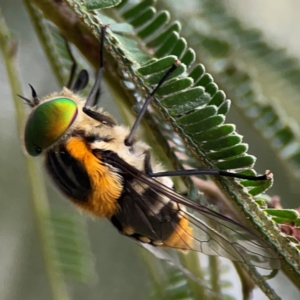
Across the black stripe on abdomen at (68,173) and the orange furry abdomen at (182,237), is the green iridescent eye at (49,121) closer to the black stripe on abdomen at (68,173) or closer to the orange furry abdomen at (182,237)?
the black stripe on abdomen at (68,173)

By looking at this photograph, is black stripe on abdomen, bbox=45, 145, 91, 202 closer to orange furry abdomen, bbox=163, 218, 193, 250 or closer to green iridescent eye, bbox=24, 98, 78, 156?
green iridescent eye, bbox=24, 98, 78, 156

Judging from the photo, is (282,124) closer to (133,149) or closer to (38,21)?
(133,149)

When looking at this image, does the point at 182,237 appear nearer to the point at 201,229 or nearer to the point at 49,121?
the point at 201,229

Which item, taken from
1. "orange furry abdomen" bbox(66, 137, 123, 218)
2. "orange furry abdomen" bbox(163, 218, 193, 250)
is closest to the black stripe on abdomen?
"orange furry abdomen" bbox(66, 137, 123, 218)

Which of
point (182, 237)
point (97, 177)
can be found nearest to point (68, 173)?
point (97, 177)

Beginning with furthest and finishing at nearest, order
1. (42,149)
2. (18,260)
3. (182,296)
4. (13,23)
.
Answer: (18,260) → (13,23) → (182,296) → (42,149)

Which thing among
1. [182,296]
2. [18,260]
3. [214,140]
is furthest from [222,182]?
[18,260]
